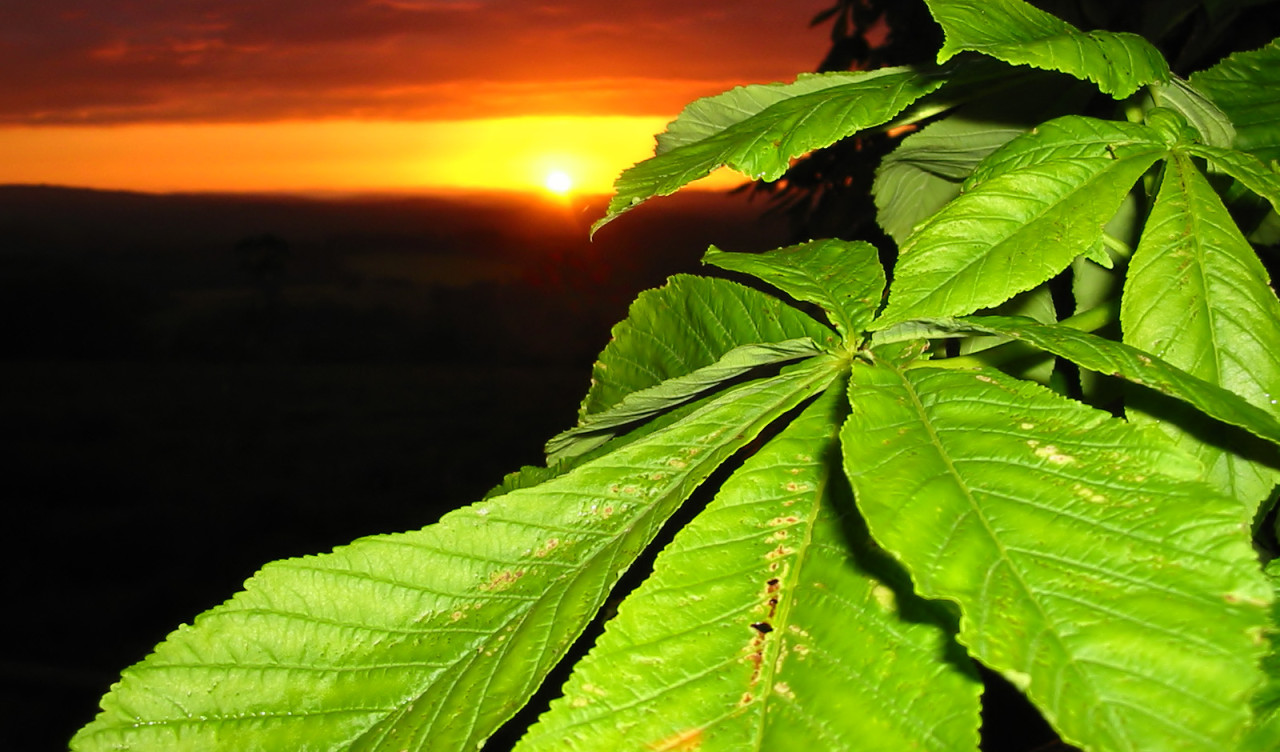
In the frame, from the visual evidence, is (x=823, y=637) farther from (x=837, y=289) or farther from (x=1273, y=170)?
(x=1273, y=170)

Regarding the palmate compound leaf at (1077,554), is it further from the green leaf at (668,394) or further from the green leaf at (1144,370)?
the green leaf at (668,394)

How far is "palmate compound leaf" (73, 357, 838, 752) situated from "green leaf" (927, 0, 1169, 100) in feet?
0.68

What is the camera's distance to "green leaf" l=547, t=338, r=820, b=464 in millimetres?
560

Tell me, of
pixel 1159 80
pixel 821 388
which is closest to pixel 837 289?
pixel 821 388

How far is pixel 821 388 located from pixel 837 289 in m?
0.08

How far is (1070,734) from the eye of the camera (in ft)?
0.96

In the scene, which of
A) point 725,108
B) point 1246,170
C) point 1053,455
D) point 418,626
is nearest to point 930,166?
point 725,108

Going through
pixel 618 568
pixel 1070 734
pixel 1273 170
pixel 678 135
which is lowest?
pixel 1070 734

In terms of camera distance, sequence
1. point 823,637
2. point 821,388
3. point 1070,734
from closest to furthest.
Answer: point 1070,734, point 823,637, point 821,388

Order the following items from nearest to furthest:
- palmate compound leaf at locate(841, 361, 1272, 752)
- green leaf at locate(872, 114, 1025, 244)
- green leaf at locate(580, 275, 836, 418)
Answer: palmate compound leaf at locate(841, 361, 1272, 752)
green leaf at locate(580, 275, 836, 418)
green leaf at locate(872, 114, 1025, 244)

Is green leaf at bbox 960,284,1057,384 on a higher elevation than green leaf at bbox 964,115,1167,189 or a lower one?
lower

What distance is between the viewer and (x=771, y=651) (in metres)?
0.39

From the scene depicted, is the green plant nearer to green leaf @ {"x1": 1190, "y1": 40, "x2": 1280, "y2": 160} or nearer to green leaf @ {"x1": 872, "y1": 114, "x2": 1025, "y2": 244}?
green leaf @ {"x1": 1190, "y1": 40, "x2": 1280, "y2": 160}

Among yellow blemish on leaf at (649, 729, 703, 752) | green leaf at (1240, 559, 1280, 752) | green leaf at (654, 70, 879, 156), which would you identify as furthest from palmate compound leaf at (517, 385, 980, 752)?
green leaf at (654, 70, 879, 156)
